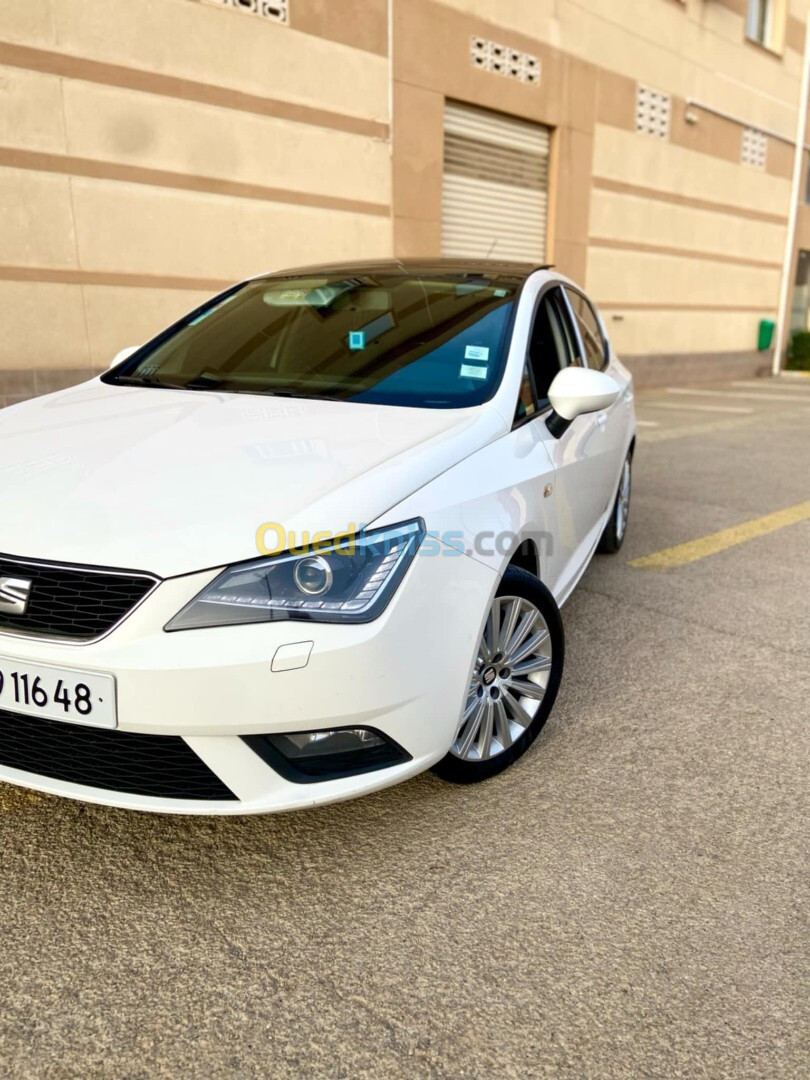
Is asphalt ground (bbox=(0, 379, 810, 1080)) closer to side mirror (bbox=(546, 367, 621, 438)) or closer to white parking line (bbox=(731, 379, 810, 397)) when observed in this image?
side mirror (bbox=(546, 367, 621, 438))

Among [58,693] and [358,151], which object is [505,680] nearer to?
[58,693]

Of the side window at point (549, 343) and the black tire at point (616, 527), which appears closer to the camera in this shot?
the side window at point (549, 343)

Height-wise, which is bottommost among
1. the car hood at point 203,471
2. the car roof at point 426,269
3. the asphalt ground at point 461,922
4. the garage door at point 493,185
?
the asphalt ground at point 461,922

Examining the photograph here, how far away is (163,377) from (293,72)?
6898 millimetres

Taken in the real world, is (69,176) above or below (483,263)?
above

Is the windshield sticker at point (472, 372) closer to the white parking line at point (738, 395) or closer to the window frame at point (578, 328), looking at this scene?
the window frame at point (578, 328)

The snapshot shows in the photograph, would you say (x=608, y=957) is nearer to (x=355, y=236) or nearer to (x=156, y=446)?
(x=156, y=446)

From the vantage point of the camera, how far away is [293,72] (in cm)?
888

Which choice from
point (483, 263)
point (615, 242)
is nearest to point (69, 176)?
point (483, 263)

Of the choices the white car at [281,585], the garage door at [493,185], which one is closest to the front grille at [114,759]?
the white car at [281,585]

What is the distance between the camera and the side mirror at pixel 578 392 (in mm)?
2965

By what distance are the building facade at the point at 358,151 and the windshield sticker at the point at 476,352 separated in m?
5.47

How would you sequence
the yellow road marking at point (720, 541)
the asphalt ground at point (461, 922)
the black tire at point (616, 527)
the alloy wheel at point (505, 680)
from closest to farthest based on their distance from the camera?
the asphalt ground at point (461, 922), the alloy wheel at point (505, 680), the black tire at point (616, 527), the yellow road marking at point (720, 541)

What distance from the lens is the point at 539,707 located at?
9.19 ft
